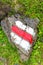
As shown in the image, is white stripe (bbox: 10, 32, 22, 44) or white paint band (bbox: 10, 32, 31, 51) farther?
white stripe (bbox: 10, 32, 22, 44)

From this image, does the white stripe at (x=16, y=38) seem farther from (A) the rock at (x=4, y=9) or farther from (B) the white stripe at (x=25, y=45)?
(A) the rock at (x=4, y=9)

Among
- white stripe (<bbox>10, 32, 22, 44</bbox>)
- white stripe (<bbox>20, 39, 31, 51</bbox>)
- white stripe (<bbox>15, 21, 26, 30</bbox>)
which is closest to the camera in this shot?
white stripe (<bbox>20, 39, 31, 51</bbox>)

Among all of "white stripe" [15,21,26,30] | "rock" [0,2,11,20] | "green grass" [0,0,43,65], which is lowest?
"green grass" [0,0,43,65]

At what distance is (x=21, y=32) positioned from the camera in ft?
19.9

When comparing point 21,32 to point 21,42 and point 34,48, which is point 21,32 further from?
point 34,48

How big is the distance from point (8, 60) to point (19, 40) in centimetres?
61

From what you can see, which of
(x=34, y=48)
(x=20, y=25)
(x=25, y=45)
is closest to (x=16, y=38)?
(x=25, y=45)

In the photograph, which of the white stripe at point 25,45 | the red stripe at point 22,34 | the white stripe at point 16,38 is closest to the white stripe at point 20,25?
the red stripe at point 22,34

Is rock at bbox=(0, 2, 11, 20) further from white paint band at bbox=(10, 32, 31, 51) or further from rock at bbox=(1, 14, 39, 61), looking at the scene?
white paint band at bbox=(10, 32, 31, 51)

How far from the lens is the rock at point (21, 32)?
18.9ft

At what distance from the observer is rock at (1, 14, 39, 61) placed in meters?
5.75

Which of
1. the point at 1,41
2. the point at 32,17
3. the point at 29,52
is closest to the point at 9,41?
the point at 1,41

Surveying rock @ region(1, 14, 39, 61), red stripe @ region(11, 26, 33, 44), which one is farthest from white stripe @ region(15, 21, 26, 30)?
red stripe @ region(11, 26, 33, 44)

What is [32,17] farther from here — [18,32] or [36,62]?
[36,62]
